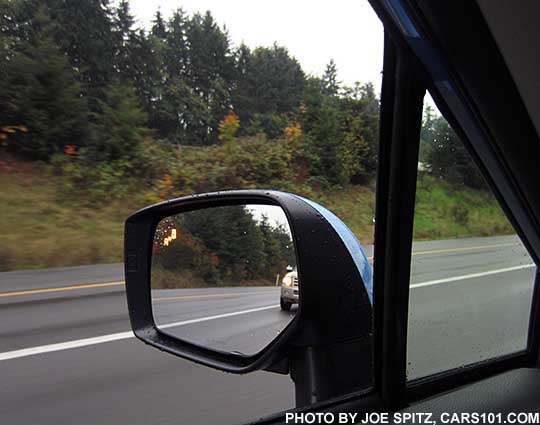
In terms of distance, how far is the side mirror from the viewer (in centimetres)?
153

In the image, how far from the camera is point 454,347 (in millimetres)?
1983

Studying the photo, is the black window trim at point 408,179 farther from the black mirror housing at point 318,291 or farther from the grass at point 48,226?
the grass at point 48,226

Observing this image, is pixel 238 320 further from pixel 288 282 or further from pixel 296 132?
pixel 296 132

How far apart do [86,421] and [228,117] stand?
24.6 ft

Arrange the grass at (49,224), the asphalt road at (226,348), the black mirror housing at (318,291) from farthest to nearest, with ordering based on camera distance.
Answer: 1. the grass at (49,224)
2. the asphalt road at (226,348)
3. the black mirror housing at (318,291)

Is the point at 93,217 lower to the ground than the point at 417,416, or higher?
higher

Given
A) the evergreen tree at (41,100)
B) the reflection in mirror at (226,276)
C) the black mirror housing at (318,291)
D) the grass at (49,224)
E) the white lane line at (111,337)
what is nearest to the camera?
the black mirror housing at (318,291)

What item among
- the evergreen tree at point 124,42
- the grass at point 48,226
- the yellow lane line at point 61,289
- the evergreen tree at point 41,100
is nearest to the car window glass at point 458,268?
the yellow lane line at point 61,289

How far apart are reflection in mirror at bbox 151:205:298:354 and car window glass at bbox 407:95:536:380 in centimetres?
49

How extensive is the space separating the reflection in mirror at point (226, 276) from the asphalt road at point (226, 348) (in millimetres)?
10

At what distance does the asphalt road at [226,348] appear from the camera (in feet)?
6.14

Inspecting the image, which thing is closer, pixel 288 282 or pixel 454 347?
pixel 288 282

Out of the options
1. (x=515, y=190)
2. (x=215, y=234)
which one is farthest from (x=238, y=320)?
(x=515, y=190)

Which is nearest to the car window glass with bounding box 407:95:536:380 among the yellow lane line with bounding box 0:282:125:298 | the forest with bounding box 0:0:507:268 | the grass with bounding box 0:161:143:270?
the forest with bounding box 0:0:507:268
